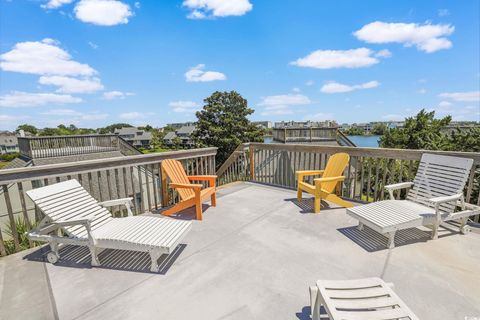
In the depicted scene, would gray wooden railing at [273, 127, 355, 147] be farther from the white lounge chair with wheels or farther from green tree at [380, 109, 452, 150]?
the white lounge chair with wheels

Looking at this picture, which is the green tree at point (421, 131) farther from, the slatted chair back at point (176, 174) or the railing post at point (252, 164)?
the slatted chair back at point (176, 174)

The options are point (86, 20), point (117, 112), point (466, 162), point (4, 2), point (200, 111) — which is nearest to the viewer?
point (466, 162)

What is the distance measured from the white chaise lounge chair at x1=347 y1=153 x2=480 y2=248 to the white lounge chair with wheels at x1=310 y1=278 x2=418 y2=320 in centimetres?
125

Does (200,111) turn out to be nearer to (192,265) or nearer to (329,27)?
(329,27)

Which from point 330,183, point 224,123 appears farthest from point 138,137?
point 330,183

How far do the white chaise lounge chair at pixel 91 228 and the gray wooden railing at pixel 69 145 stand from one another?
31.6 ft

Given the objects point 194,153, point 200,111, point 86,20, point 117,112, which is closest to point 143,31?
point 86,20

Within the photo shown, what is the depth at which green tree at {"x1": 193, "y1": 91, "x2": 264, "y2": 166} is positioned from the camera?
74.4 ft

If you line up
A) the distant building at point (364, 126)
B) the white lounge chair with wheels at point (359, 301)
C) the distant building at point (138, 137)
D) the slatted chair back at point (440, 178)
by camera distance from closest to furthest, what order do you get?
the white lounge chair with wheels at point (359, 301), the slatted chair back at point (440, 178), the distant building at point (138, 137), the distant building at point (364, 126)

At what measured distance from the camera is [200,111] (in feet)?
77.4

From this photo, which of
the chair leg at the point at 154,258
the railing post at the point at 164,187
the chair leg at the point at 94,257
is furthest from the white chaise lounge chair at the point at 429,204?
the chair leg at the point at 94,257

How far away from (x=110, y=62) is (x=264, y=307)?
14.2 meters

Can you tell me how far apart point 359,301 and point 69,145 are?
13.3 metres

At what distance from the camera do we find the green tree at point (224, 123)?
22.7 m
